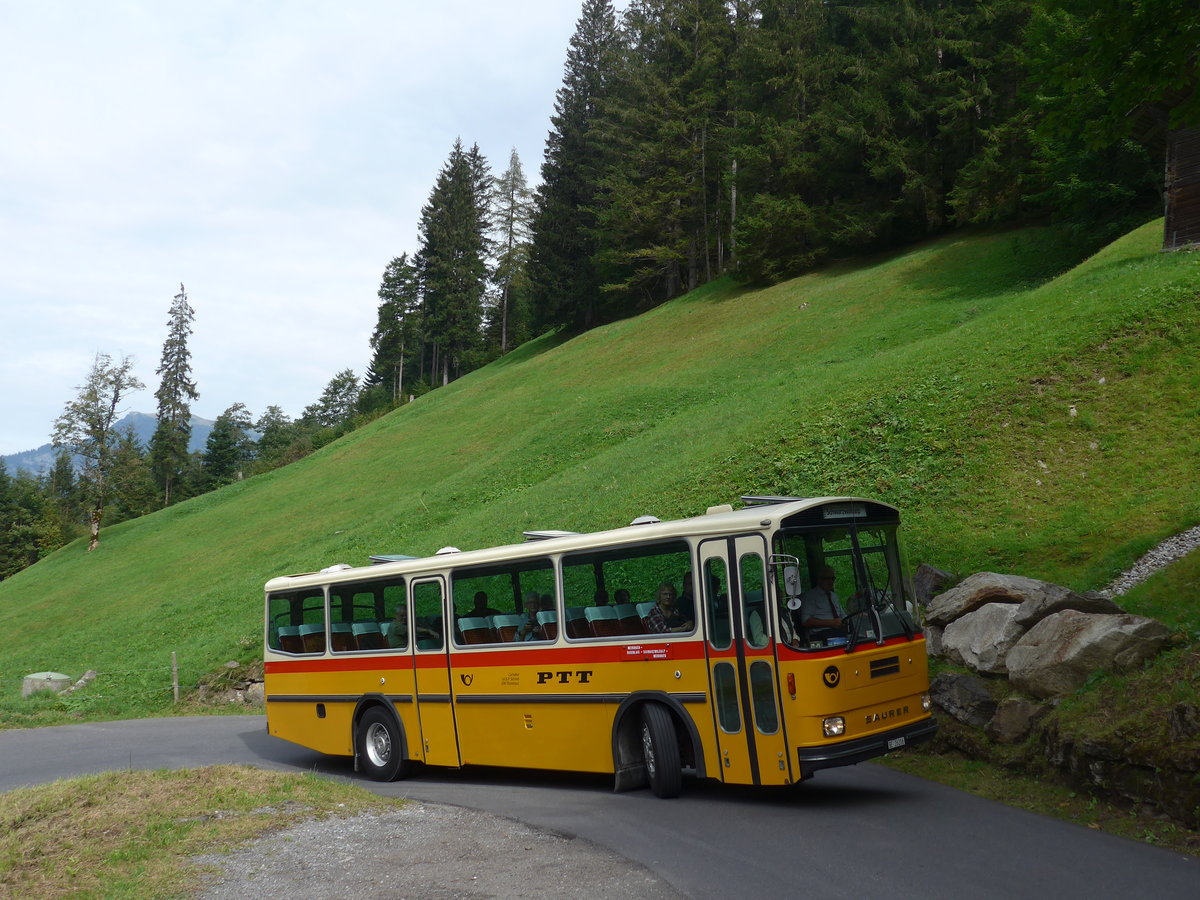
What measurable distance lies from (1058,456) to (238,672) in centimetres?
1853

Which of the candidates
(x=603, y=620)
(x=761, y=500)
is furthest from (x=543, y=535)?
(x=761, y=500)

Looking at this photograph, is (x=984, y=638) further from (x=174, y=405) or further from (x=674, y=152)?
(x=174, y=405)

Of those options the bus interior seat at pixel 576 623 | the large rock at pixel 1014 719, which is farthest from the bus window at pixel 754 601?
the large rock at pixel 1014 719

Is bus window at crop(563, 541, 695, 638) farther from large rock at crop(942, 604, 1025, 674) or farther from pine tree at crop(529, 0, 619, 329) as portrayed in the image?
pine tree at crop(529, 0, 619, 329)

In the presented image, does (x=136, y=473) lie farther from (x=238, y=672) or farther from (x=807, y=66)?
(x=807, y=66)

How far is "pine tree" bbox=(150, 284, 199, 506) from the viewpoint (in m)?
98.8

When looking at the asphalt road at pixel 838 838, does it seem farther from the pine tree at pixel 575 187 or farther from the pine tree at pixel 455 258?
the pine tree at pixel 455 258

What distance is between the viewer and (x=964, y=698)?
10.9m

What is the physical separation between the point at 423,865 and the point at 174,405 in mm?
101768

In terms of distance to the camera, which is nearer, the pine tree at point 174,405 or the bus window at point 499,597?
the bus window at point 499,597

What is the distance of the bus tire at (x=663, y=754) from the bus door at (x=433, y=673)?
3267 mm

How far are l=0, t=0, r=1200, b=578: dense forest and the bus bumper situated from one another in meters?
9.09

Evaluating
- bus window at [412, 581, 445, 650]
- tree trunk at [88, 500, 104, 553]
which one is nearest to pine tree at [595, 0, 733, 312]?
tree trunk at [88, 500, 104, 553]

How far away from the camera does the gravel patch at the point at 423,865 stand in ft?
22.4
